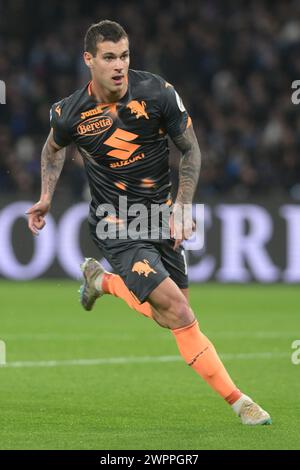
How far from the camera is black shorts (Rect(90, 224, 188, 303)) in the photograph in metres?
6.73

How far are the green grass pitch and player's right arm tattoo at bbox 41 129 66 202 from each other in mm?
1371

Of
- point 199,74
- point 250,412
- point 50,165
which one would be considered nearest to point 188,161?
point 50,165

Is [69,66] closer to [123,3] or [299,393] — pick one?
[123,3]

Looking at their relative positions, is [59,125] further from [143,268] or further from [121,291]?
[121,291]

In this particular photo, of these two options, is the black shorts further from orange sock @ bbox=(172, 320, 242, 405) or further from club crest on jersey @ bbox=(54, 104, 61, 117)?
club crest on jersey @ bbox=(54, 104, 61, 117)

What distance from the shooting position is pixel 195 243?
16.2 m

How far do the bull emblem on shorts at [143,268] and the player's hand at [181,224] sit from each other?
24cm

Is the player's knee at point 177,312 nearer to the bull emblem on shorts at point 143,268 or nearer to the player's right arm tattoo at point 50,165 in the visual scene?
the bull emblem on shorts at point 143,268

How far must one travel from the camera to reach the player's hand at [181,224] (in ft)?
21.7

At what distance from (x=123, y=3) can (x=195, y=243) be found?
7.45 metres

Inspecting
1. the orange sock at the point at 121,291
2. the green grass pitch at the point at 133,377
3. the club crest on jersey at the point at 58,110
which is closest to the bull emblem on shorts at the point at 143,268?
the orange sock at the point at 121,291

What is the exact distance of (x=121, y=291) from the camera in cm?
768

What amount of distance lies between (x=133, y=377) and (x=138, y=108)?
2613 mm

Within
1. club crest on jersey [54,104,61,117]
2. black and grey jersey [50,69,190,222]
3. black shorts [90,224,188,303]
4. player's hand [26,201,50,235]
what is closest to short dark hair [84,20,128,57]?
black and grey jersey [50,69,190,222]
